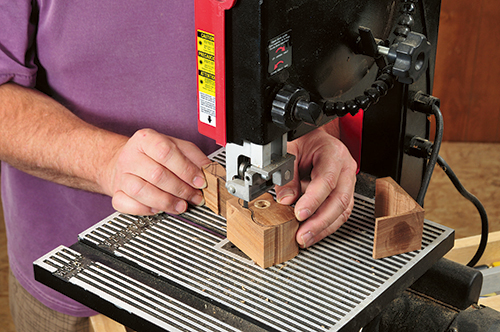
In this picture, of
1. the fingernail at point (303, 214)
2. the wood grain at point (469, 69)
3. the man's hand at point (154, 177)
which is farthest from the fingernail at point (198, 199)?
the wood grain at point (469, 69)

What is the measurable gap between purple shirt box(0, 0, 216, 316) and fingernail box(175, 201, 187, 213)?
348 mm

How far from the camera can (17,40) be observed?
5.06ft

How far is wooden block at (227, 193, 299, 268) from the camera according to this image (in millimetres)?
→ 1213

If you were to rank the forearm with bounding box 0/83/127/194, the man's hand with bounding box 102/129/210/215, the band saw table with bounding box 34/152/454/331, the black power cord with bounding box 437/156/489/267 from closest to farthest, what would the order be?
the band saw table with bounding box 34/152/454/331, the man's hand with bounding box 102/129/210/215, the black power cord with bounding box 437/156/489/267, the forearm with bounding box 0/83/127/194

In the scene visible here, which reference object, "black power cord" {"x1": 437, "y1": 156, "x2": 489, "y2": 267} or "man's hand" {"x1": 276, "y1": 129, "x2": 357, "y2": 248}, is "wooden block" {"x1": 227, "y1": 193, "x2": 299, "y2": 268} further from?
"black power cord" {"x1": 437, "y1": 156, "x2": 489, "y2": 267}

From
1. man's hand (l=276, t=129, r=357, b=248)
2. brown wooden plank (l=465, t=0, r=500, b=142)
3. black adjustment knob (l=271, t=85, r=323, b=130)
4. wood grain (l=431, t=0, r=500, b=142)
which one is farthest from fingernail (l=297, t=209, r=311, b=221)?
brown wooden plank (l=465, t=0, r=500, b=142)

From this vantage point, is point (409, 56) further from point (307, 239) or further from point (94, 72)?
point (94, 72)

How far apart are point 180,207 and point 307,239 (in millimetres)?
327

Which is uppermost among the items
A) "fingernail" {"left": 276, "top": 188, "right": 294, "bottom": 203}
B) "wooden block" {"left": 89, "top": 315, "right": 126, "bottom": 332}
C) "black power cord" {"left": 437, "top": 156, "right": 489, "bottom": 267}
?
"fingernail" {"left": 276, "top": 188, "right": 294, "bottom": 203}

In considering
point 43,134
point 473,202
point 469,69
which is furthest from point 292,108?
point 469,69

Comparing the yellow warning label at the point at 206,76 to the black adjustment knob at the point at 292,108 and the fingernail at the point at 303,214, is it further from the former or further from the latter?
the fingernail at the point at 303,214

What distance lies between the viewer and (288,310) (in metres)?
1.13

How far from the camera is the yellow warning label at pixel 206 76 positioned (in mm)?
1039

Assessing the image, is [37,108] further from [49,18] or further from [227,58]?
[227,58]
